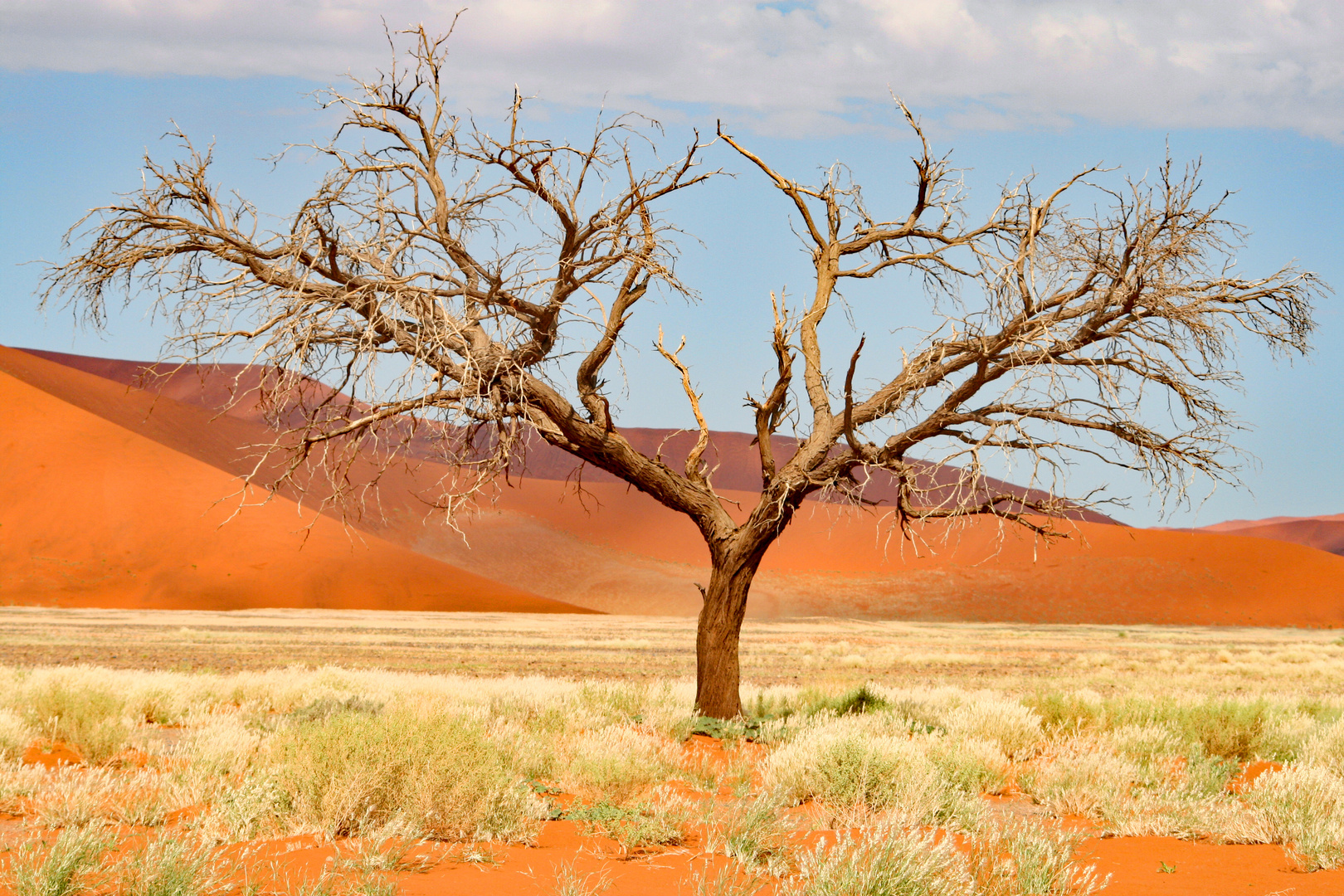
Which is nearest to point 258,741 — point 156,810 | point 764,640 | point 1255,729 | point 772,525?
point 156,810

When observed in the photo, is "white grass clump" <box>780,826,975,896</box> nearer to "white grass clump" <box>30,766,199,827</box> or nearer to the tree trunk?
"white grass clump" <box>30,766,199,827</box>

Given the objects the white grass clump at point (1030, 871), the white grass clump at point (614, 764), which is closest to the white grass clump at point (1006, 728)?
the white grass clump at point (614, 764)

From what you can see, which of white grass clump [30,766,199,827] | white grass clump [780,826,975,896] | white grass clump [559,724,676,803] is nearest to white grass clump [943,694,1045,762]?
white grass clump [559,724,676,803]

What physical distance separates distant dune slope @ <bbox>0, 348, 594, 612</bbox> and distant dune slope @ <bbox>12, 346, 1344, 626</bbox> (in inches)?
212

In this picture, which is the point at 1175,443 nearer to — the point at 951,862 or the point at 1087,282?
the point at 1087,282

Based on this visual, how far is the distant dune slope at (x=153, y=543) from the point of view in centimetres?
5192

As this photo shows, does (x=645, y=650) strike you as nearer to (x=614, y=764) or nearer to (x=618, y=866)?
(x=614, y=764)

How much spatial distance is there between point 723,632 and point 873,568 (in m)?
69.2

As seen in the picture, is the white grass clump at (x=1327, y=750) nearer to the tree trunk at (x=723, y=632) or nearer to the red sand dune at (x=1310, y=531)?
the tree trunk at (x=723, y=632)

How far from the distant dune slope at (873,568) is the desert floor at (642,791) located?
48901 mm

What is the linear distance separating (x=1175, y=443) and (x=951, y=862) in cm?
667

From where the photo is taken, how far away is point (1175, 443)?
10273mm

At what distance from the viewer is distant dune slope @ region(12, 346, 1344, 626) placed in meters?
67.4

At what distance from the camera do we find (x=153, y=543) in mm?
55344
